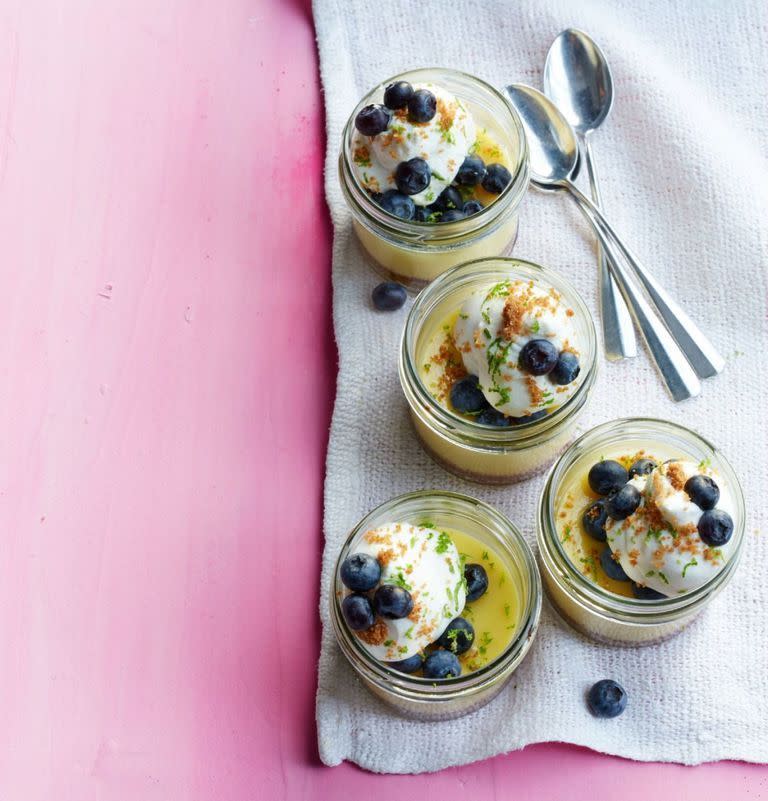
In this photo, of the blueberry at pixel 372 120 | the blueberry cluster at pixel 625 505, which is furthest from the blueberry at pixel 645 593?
the blueberry at pixel 372 120

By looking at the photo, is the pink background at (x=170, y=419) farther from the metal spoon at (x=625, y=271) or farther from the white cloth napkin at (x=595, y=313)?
the metal spoon at (x=625, y=271)

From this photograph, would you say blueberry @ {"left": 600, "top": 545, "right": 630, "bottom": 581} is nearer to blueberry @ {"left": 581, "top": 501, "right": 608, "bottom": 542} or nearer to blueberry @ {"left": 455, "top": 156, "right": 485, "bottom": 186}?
blueberry @ {"left": 581, "top": 501, "right": 608, "bottom": 542}

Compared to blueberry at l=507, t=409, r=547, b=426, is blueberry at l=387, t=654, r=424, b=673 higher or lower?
lower

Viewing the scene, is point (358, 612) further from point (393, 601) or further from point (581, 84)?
point (581, 84)

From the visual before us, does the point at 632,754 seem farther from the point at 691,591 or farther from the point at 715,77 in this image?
the point at 715,77

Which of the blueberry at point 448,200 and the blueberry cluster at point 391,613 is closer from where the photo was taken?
the blueberry cluster at point 391,613

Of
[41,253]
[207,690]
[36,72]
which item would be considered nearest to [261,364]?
[41,253]

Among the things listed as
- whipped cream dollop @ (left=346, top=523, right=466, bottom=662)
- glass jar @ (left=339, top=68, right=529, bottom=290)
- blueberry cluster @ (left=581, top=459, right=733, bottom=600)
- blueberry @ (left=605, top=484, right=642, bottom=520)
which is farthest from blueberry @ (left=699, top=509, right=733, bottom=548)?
glass jar @ (left=339, top=68, right=529, bottom=290)
